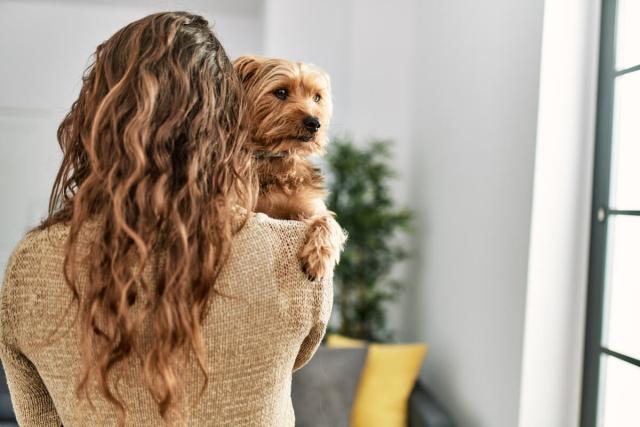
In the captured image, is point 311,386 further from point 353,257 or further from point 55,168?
point 55,168

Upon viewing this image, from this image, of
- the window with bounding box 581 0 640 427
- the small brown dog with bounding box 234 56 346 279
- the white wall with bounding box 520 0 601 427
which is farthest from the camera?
the white wall with bounding box 520 0 601 427

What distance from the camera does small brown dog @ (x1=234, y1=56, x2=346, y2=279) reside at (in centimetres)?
125

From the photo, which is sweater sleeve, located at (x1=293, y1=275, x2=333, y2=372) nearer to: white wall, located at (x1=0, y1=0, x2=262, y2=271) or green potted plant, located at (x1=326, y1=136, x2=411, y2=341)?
green potted plant, located at (x1=326, y1=136, x2=411, y2=341)

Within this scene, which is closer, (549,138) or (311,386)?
(549,138)

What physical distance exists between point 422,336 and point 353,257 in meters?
0.58

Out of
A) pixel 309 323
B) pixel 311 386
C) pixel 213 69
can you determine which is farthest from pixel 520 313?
pixel 213 69

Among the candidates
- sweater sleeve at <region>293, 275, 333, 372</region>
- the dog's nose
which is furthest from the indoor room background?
sweater sleeve at <region>293, 275, 333, 372</region>

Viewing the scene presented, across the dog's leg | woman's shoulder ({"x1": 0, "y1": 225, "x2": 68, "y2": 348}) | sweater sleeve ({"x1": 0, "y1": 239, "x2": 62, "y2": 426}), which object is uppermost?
the dog's leg

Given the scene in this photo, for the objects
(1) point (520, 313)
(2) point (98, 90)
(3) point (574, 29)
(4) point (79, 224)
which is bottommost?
(1) point (520, 313)

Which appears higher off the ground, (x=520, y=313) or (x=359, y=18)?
(x=359, y=18)

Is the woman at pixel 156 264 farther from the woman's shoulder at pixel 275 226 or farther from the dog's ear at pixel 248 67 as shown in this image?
the dog's ear at pixel 248 67

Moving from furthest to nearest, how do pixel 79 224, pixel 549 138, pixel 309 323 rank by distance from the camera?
pixel 549 138 < pixel 309 323 < pixel 79 224

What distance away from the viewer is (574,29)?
7.29ft

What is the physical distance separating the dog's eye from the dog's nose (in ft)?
0.20
